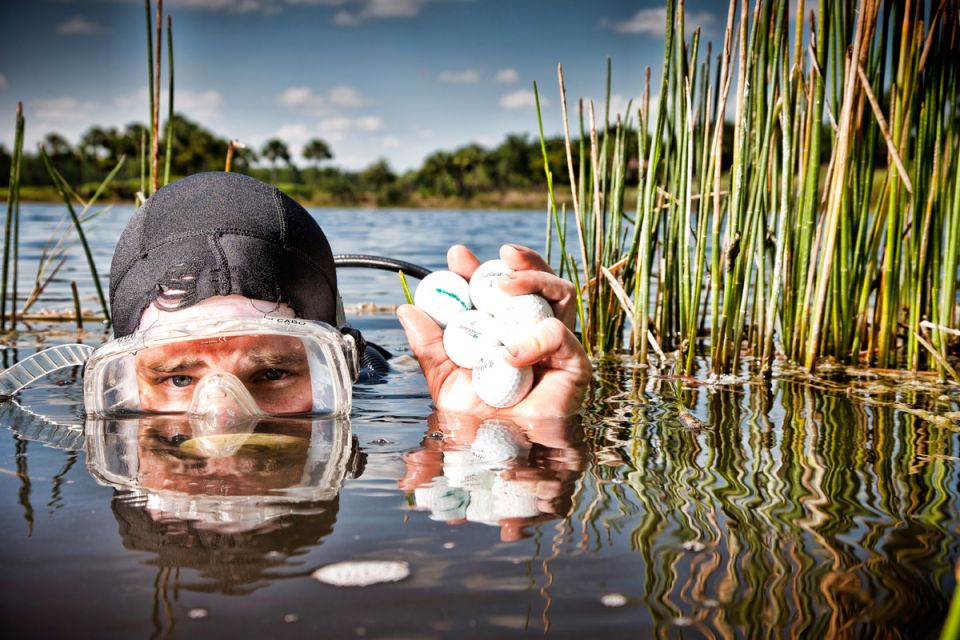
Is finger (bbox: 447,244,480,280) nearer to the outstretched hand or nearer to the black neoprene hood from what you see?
the outstretched hand

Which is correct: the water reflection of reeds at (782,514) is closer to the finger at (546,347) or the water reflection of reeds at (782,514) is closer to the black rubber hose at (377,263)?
the finger at (546,347)

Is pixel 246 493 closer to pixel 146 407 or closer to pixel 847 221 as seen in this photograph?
pixel 146 407

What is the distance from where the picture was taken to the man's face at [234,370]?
7.89 ft

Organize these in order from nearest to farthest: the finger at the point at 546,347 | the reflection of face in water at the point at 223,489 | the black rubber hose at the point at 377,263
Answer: the reflection of face in water at the point at 223,489 → the finger at the point at 546,347 → the black rubber hose at the point at 377,263

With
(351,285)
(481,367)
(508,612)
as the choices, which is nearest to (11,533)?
(508,612)

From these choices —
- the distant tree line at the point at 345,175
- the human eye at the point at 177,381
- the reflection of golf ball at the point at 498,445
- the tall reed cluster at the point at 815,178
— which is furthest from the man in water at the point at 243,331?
the distant tree line at the point at 345,175

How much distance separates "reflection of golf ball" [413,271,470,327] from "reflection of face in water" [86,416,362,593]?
1.66ft

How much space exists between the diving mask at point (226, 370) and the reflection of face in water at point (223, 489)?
0.24 ft

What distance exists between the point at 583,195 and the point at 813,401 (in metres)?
1.50

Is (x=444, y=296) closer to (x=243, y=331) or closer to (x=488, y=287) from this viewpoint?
(x=488, y=287)

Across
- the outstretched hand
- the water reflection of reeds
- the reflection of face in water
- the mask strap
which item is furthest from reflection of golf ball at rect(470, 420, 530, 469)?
the mask strap

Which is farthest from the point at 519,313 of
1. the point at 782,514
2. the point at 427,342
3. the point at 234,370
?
the point at 782,514

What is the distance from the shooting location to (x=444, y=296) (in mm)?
2723

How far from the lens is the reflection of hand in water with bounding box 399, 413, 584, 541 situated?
167 cm
